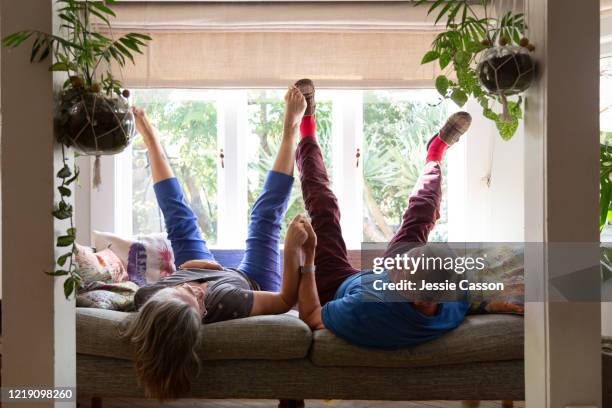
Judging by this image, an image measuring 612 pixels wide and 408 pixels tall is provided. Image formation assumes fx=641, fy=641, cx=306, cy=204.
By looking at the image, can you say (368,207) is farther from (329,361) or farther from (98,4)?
(98,4)

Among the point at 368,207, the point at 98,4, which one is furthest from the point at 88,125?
the point at 368,207

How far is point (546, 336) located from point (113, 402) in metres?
2.21

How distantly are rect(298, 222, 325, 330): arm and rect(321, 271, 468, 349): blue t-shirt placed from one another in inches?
5.5

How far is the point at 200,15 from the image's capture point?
4016 millimetres

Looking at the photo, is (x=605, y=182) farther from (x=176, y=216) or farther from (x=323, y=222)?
(x=176, y=216)

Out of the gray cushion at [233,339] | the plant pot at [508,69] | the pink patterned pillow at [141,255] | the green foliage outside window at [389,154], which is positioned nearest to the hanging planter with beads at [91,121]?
the gray cushion at [233,339]

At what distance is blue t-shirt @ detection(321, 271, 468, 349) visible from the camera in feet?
7.89

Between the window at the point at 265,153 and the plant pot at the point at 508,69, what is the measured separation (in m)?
2.35

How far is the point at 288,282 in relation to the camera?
2.75 m

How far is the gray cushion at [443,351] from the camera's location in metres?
2.42

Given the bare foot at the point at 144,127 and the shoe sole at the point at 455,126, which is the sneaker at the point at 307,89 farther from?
the bare foot at the point at 144,127

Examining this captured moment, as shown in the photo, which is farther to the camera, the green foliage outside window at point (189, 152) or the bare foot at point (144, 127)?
the green foliage outside window at point (189, 152)

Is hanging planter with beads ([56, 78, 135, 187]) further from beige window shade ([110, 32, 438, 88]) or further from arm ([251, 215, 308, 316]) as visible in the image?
beige window shade ([110, 32, 438, 88])

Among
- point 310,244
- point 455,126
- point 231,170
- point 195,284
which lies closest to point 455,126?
point 455,126
